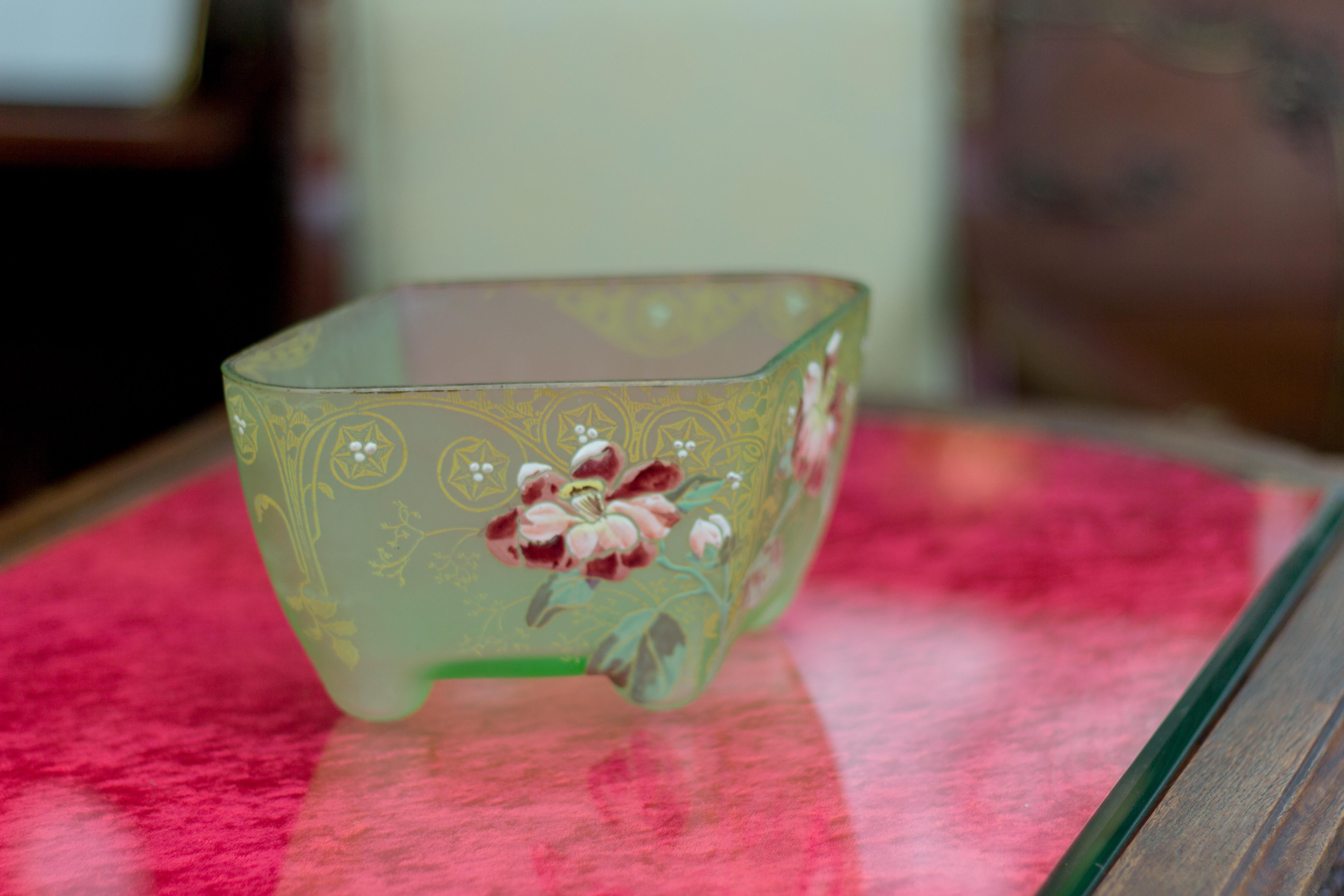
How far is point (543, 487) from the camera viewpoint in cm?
34

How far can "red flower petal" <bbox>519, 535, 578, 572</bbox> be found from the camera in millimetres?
348

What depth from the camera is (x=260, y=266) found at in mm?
1447

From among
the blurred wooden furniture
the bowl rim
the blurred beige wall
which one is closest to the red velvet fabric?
the bowl rim

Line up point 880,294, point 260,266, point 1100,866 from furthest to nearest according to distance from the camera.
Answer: point 260,266, point 880,294, point 1100,866

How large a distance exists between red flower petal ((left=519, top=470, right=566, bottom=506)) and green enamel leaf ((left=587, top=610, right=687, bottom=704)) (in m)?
0.05

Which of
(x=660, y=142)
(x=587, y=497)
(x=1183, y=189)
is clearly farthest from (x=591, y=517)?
(x=1183, y=189)

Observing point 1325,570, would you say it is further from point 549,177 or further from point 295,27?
point 295,27

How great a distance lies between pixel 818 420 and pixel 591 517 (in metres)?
0.10

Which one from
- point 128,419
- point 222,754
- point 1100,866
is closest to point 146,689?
point 222,754

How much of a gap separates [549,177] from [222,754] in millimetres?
862

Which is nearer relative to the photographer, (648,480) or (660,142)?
(648,480)

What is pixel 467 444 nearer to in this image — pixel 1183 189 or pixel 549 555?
pixel 549 555

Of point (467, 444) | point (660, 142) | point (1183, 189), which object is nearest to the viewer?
point (467, 444)

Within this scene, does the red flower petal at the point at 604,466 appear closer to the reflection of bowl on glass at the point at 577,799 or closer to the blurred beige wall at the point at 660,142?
the reflection of bowl on glass at the point at 577,799
